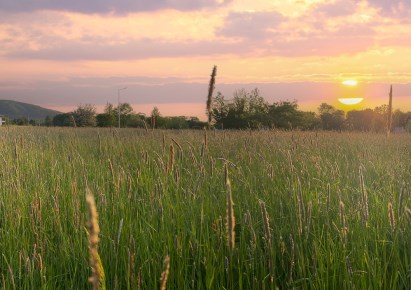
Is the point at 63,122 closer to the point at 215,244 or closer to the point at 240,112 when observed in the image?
the point at 240,112

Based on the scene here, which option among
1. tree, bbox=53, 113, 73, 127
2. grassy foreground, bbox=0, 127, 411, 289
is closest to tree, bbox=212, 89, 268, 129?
tree, bbox=53, 113, 73, 127

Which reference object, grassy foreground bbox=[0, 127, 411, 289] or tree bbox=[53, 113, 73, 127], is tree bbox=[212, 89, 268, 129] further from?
grassy foreground bbox=[0, 127, 411, 289]

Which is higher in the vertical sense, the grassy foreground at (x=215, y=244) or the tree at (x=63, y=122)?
the tree at (x=63, y=122)

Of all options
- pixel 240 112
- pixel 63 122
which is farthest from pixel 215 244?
pixel 63 122

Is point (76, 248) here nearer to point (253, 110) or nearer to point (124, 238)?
point (124, 238)

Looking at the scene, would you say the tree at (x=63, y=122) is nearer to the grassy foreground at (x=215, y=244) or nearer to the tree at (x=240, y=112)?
the tree at (x=240, y=112)

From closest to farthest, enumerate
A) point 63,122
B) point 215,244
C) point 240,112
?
1. point 215,244
2. point 240,112
3. point 63,122

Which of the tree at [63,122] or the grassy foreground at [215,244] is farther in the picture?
the tree at [63,122]

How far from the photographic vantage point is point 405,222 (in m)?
3.00

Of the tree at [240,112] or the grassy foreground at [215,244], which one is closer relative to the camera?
the grassy foreground at [215,244]

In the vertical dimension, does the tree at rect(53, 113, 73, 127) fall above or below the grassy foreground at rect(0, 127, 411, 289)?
above

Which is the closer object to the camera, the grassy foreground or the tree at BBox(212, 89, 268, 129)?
the grassy foreground

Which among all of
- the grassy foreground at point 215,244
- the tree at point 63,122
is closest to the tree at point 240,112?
the tree at point 63,122

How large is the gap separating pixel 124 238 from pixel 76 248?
345 mm
